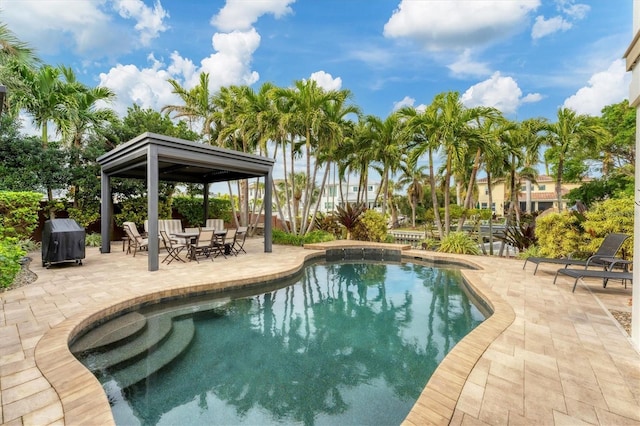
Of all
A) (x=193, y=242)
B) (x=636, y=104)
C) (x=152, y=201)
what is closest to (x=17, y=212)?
(x=152, y=201)

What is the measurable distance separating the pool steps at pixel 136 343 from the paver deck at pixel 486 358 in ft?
0.86

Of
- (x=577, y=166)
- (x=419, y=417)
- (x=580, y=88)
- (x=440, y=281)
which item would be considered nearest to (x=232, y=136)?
(x=440, y=281)

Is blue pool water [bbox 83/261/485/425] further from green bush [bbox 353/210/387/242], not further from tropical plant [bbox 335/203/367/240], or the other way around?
tropical plant [bbox 335/203/367/240]

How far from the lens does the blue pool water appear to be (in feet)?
9.66

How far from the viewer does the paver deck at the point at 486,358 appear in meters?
2.43

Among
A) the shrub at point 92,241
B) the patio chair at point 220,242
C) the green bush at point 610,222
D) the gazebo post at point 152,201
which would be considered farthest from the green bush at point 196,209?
the green bush at point 610,222

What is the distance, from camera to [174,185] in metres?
14.7

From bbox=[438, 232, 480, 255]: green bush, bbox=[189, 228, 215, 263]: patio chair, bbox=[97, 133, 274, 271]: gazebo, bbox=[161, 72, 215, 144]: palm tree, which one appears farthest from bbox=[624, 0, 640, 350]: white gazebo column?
bbox=[161, 72, 215, 144]: palm tree

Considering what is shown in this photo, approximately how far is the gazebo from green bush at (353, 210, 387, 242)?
464cm

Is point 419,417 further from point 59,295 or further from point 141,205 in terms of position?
point 141,205

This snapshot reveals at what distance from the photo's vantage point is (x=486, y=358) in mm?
3271

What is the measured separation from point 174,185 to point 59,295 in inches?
395

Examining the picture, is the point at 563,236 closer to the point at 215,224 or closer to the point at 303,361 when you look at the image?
the point at 303,361

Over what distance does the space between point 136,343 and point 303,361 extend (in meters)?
2.35
